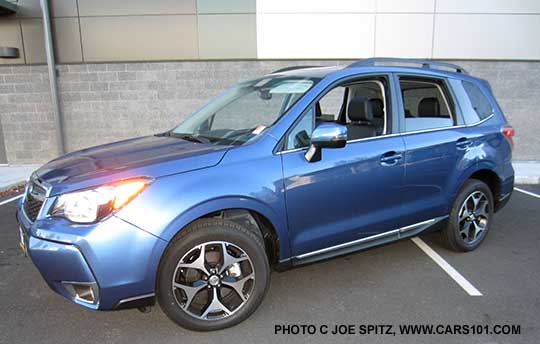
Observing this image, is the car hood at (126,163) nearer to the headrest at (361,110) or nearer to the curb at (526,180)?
the headrest at (361,110)

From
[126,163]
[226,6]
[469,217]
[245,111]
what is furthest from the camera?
[226,6]

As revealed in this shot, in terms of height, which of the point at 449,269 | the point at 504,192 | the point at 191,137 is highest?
the point at 191,137

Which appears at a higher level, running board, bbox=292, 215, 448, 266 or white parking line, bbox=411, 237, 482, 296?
running board, bbox=292, 215, 448, 266

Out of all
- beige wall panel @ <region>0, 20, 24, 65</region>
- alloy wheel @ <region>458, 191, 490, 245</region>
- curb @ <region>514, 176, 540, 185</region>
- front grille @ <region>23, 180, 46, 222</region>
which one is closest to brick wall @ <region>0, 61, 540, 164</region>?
beige wall panel @ <region>0, 20, 24, 65</region>

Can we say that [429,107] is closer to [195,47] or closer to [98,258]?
[98,258]

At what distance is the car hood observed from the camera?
2387mm

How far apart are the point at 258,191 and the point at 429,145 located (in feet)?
5.69

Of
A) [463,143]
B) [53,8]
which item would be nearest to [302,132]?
[463,143]

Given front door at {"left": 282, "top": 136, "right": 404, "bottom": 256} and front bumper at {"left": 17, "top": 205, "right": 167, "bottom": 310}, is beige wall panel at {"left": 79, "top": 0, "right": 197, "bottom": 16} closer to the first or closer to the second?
front door at {"left": 282, "top": 136, "right": 404, "bottom": 256}

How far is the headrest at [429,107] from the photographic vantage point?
3643mm

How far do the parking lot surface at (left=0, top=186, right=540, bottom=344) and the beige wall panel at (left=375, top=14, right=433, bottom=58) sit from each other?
5484 millimetres

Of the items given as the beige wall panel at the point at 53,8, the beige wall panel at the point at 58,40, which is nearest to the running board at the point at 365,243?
the beige wall panel at the point at 58,40

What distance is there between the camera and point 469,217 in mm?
3822

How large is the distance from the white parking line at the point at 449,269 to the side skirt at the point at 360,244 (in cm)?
41
